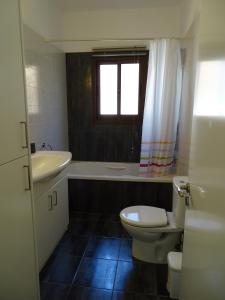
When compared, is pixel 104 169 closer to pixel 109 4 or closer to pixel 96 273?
pixel 96 273

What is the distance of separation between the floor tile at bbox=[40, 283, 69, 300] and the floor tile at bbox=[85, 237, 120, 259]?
412 mm

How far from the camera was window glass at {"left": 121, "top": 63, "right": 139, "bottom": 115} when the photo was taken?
10.7 ft

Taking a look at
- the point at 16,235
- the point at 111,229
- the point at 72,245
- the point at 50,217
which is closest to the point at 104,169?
the point at 111,229

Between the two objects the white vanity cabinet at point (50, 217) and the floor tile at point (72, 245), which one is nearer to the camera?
the white vanity cabinet at point (50, 217)

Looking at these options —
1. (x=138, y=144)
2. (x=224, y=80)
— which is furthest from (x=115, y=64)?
(x=224, y=80)

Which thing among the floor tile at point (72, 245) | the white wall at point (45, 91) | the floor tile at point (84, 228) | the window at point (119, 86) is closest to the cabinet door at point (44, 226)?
the floor tile at point (72, 245)

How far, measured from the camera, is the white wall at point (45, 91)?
223 centimetres

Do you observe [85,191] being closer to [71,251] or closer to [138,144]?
[71,251]

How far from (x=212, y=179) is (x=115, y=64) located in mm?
2833

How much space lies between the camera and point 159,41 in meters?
2.68

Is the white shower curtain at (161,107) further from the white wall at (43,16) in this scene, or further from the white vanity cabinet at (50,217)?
the white wall at (43,16)

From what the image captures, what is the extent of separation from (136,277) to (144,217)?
47 cm

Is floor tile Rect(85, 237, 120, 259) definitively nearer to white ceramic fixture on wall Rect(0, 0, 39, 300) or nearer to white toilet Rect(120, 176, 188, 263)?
white toilet Rect(120, 176, 188, 263)

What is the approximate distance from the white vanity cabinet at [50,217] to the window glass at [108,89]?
1.45 meters
